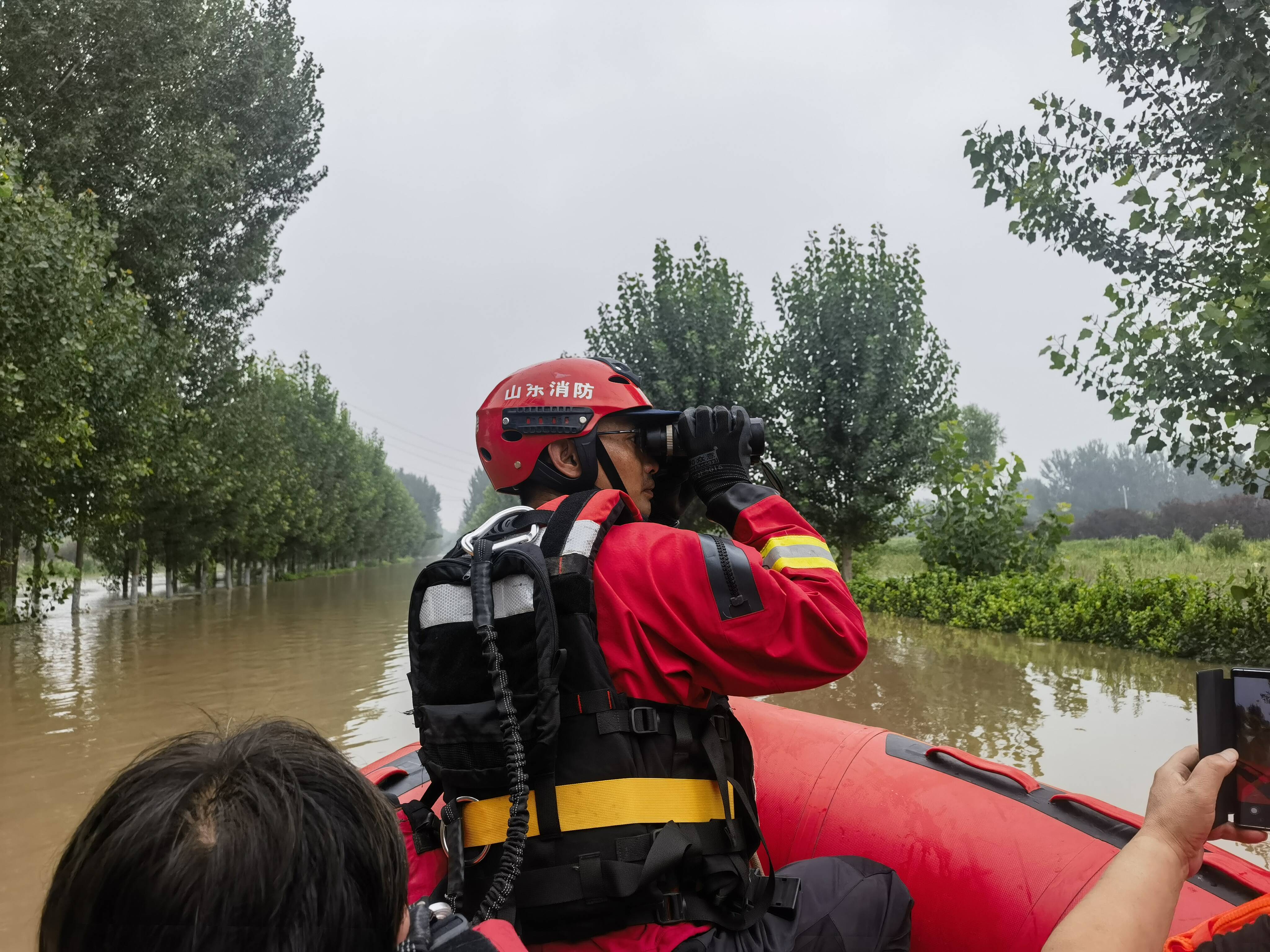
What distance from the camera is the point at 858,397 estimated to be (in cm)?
1850

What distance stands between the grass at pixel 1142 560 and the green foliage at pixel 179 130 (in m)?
16.3

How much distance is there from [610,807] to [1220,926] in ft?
3.36

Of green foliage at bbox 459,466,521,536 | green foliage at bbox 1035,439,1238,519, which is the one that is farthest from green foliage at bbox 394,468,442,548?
green foliage at bbox 1035,439,1238,519

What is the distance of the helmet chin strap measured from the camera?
2.30 meters

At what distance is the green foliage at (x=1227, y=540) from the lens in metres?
18.4

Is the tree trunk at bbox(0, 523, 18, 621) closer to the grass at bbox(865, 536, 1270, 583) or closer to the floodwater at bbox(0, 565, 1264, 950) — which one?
the floodwater at bbox(0, 565, 1264, 950)

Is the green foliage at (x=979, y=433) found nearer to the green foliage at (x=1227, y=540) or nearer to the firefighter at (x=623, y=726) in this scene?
the green foliage at (x=1227, y=540)

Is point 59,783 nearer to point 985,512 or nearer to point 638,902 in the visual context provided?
point 638,902

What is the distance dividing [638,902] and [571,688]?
0.44 meters

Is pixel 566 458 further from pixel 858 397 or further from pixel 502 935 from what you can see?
pixel 858 397

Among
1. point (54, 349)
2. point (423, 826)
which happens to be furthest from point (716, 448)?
point (54, 349)

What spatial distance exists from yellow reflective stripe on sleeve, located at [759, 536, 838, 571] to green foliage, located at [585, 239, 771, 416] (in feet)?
59.7

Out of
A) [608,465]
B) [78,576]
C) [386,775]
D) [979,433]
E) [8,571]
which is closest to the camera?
[608,465]

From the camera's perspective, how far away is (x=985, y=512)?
15.0 m
